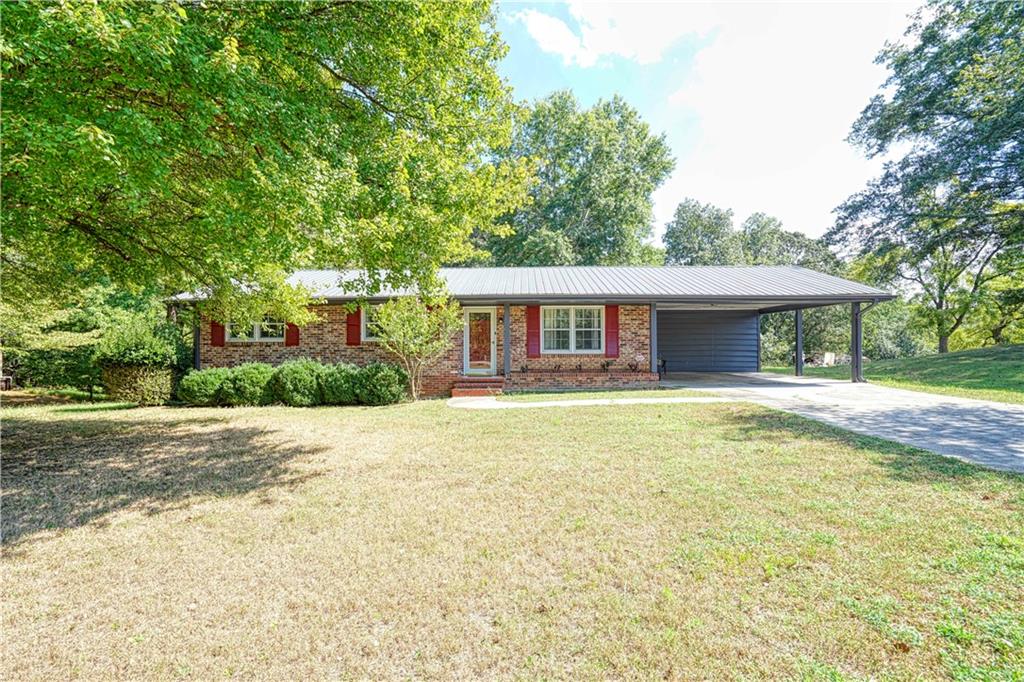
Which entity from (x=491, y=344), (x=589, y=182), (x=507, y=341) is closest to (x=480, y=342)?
(x=491, y=344)

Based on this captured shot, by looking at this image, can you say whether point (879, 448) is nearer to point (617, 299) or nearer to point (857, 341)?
point (617, 299)

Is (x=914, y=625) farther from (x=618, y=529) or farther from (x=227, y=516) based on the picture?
(x=227, y=516)

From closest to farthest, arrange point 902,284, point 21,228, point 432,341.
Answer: point 21,228 < point 432,341 < point 902,284

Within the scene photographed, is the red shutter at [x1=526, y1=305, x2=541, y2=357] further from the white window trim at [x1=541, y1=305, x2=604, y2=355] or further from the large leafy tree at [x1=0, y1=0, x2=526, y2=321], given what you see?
the large leafy tree at [x1=0, y1=0, x2=526, y2=321]

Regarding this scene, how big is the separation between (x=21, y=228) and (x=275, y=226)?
10.2 ft

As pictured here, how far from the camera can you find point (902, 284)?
28234 millimetres

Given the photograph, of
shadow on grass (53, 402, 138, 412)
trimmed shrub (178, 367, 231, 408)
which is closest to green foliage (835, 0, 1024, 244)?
trimmed shrub (178, 367, 231, 408)

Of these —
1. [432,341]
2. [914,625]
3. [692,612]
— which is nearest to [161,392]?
[432,341]

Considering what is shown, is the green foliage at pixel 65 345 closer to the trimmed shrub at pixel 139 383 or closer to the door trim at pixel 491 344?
the trimmed shrub at pixel 139 383

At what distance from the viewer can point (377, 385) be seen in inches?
430

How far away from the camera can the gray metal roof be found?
40.7 ft

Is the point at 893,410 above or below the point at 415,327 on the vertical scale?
below

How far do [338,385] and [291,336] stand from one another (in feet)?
11.6

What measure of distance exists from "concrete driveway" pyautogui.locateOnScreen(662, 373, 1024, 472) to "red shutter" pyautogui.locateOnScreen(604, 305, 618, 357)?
8.42 feet
